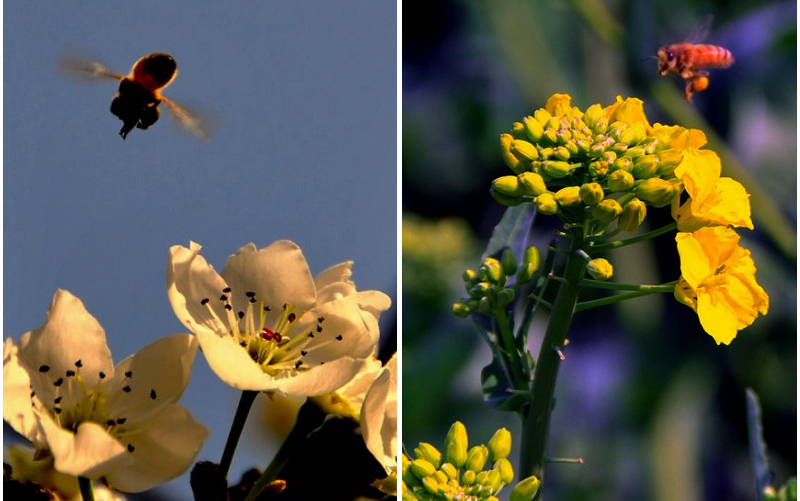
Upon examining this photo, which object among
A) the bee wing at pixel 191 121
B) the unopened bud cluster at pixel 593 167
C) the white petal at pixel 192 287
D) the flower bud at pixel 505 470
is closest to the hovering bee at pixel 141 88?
the bee wing at pixel 191 121

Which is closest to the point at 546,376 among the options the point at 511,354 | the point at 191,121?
the point at 511,354

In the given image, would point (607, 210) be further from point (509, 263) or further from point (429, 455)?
point (429, 455)

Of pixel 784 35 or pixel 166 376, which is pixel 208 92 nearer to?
pixel 166 376

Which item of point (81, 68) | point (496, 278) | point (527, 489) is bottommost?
point (527, 489)

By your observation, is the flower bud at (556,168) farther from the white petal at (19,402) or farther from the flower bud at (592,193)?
the white petal at (19,402)

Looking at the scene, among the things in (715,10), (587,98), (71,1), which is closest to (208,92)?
(71,1)

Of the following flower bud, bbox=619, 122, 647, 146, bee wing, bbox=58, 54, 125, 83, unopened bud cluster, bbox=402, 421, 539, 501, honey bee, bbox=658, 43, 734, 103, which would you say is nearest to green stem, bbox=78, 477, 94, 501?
unopened bud cluster, bbox=402, 421, 539, 501

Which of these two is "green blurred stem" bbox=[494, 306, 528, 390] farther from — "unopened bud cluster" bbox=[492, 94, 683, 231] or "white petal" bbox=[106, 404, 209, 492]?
"white petal" bbox=[106, 404, 209, 492]

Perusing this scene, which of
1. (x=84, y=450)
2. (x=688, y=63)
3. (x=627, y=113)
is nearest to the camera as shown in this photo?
(x=84, y=450)

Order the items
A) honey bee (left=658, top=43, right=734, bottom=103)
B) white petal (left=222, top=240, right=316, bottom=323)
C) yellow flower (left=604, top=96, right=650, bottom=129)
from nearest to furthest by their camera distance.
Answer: white petal (left=222, top=240, right=316, bottom=323)
yellow flower (left=604, top=96, right=650, bottom=129)
honey bee (left=658, top=43, right=734, bottom=103)
